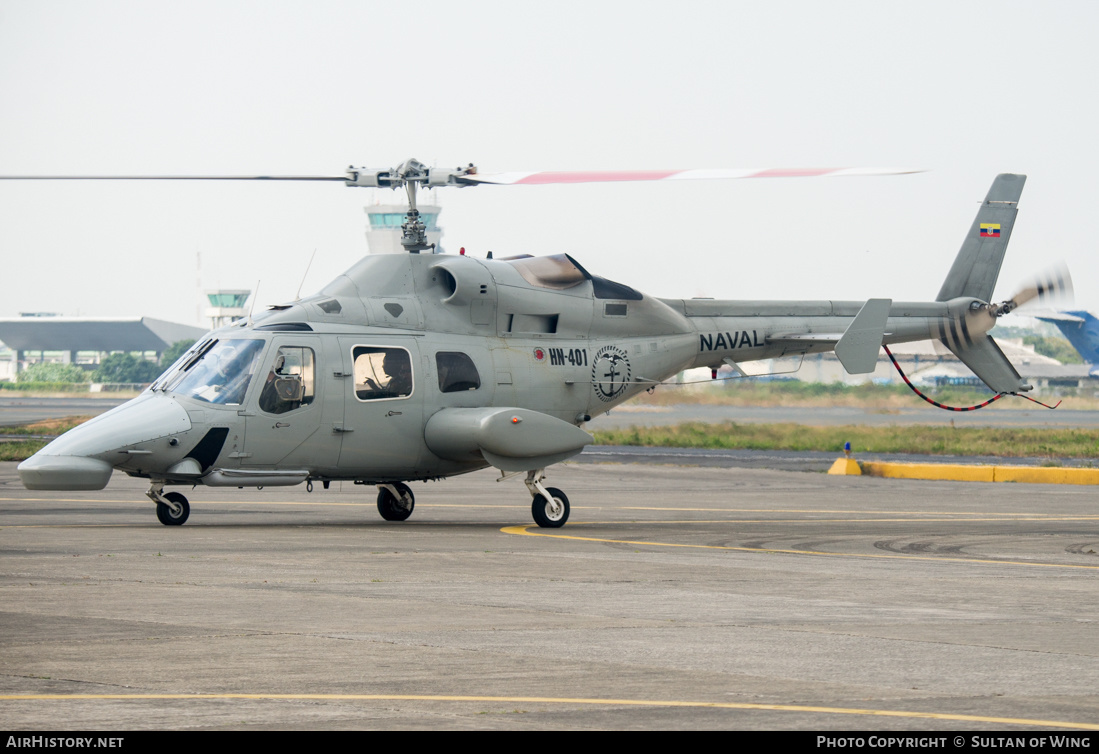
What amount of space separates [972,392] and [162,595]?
185ft

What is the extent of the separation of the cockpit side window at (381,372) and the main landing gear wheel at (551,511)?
2.37 meters

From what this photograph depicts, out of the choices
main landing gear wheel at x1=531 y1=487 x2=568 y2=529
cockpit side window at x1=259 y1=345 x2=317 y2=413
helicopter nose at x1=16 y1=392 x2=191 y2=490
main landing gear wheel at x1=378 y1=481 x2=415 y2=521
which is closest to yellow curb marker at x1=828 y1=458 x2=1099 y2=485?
main landing gear wheel at x1=531 y1=487 x2=568 y2=529

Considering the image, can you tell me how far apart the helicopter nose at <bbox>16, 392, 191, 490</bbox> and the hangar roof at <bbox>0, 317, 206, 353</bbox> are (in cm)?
13450

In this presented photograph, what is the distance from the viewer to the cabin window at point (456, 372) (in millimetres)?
18703

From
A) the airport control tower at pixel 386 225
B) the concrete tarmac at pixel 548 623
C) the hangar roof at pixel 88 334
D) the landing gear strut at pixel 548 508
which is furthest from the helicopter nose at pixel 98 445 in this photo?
the hangar roof at pixel 88 334

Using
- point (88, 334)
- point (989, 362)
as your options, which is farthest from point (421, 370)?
point (88, 334)

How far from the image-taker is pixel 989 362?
76.5 ft

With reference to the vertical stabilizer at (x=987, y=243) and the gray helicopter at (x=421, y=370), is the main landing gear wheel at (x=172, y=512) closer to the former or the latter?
the gray helicopter at (x=421, y=370)

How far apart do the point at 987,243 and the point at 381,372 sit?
1138 cm

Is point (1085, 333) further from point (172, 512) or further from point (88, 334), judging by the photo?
point (88, 334)

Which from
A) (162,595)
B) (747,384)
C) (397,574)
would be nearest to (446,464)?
(397,574)

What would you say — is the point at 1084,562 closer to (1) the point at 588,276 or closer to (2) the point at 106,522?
(1) the point at 588,276

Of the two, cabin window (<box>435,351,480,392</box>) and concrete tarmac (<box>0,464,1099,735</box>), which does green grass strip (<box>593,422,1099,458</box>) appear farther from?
cabin window (<box>435,351,480,392</box>)
